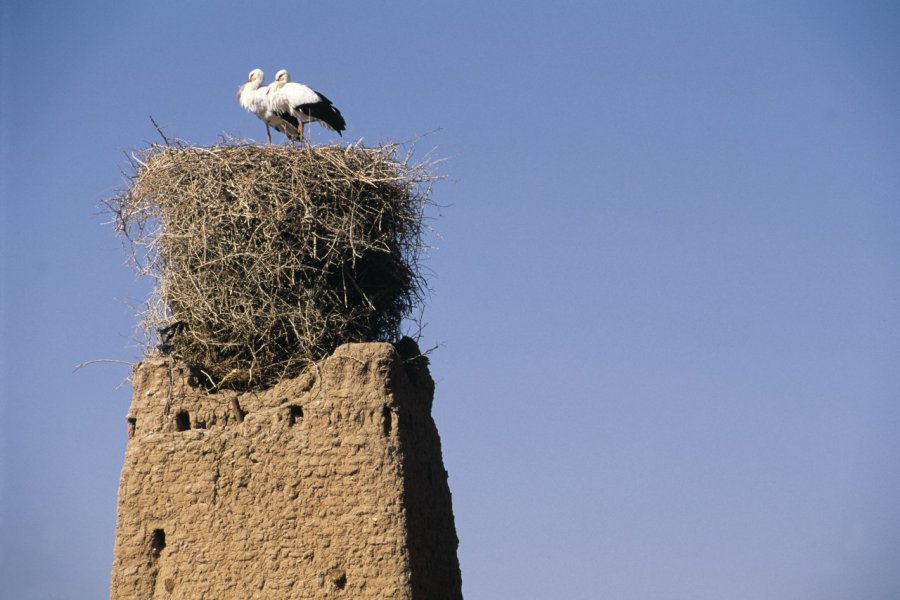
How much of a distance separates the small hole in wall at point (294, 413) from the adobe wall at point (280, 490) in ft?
0.03

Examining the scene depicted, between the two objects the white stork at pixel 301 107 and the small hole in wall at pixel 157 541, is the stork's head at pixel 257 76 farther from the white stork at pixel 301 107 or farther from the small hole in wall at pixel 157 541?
the small hole in wall at pixel 157 541

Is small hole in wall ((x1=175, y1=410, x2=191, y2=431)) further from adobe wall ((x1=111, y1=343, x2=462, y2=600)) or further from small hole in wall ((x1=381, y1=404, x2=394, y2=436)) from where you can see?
small hole in wall ((x1=381, y1=404, x2=394, y2=436))

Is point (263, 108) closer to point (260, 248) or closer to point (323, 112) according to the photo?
Answer: point (323, 112)

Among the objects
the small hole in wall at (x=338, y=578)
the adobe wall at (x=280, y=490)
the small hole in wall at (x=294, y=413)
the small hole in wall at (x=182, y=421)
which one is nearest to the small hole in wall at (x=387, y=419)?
the adobe wall at (x=280, y=490)

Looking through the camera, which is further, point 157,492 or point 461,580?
point 461,580

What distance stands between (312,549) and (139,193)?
3213 millimetres

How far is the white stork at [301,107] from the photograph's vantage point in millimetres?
13883

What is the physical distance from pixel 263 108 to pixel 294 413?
3868 mm

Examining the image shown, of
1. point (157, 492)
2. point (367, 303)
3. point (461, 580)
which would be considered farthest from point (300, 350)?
point (461, 580)

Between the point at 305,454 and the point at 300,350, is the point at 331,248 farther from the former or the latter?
the point at 305,454

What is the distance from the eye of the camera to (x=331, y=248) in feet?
38.2

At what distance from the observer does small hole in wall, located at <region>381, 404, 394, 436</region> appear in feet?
36.7

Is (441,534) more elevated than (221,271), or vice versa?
(221,271)

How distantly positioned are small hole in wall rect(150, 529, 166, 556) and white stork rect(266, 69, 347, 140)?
166 inches
